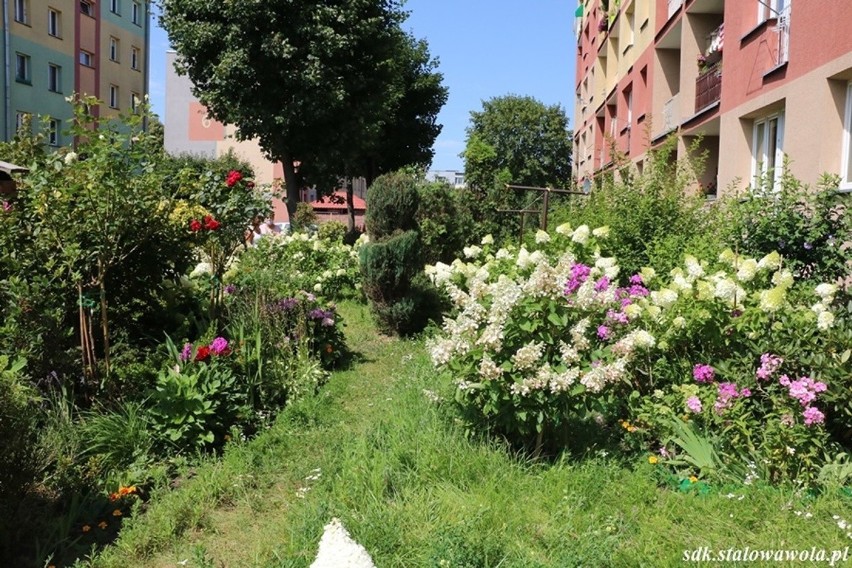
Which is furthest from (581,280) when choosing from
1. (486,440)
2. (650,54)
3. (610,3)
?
(610,3)

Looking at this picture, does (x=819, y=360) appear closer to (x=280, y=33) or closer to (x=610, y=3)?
(x=280, y=33)

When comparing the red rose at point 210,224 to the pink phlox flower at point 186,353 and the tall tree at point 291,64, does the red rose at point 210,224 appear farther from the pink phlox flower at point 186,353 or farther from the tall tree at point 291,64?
the tall tree at point 291,64

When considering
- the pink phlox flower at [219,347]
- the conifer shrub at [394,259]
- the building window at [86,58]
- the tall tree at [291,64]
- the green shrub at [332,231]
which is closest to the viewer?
the pink phlox flower at [219,347]

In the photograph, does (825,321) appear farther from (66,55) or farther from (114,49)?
(114,49)

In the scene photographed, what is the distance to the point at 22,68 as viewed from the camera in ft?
88.1

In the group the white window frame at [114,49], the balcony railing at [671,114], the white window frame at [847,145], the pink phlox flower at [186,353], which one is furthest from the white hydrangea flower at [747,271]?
the white window frame at [114,49]

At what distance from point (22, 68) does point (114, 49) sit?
7817mm

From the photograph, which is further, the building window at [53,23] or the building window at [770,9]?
the building window at [53,23]

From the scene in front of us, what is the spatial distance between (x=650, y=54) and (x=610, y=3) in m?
8.45

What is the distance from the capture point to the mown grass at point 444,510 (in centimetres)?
302

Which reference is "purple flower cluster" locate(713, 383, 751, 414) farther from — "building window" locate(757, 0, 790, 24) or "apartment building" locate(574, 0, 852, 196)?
"building window" locate(757, 0, 790, 24)

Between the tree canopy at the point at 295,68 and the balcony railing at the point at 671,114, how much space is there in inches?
289

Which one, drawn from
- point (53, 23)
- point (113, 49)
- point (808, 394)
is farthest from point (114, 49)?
point (808, 394)

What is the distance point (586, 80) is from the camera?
34.8 m
